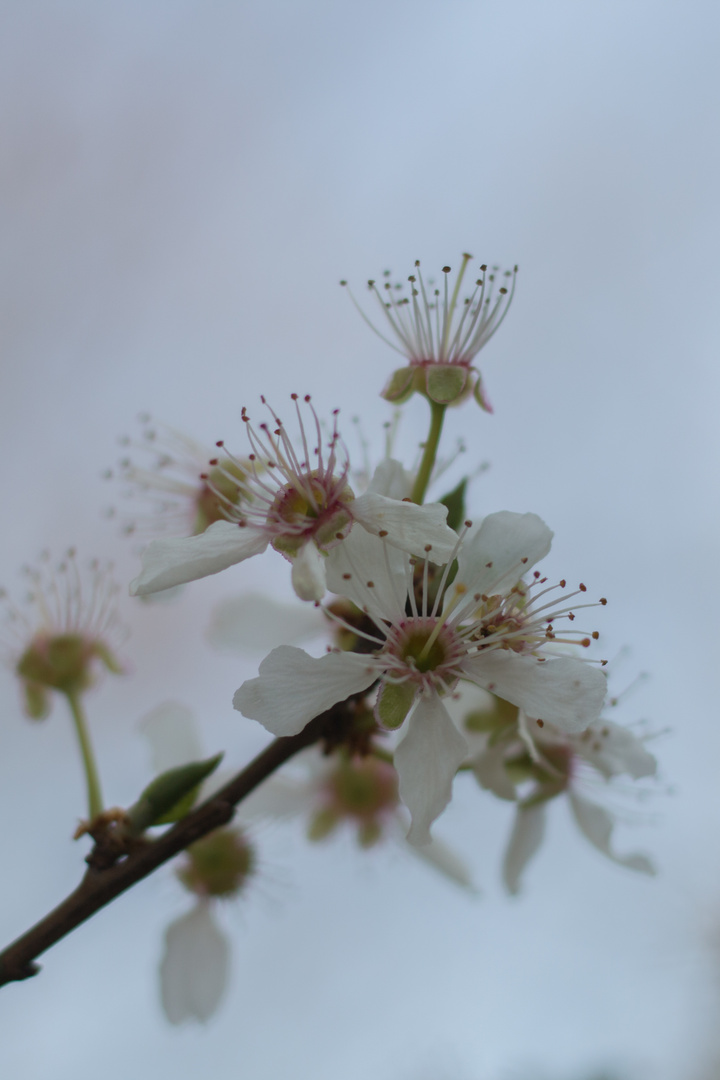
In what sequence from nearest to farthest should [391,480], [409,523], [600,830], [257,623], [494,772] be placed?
[409,523] → [391,480] → [494,772] → [600,830] → [257,623]

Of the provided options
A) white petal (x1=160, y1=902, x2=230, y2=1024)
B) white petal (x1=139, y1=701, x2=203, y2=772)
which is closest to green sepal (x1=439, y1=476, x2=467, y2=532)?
white petal (x1=139, y1=701, x2=203, y2=772)

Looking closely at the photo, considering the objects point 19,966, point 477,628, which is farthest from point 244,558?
point 19,966

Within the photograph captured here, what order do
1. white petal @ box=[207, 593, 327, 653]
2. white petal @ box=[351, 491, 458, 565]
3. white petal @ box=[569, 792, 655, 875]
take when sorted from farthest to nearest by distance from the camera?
white petal @ box=[207, 593, 327, 653]
white petal @ box=[569, 792, 655, 875]
white petal @ box=[351, 491, 458, 565]

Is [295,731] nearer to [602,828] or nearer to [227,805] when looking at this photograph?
[227,805]

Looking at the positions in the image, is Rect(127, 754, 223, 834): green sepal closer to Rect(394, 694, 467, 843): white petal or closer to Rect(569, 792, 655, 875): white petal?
Rect(394, 694, 467, 843): white petal

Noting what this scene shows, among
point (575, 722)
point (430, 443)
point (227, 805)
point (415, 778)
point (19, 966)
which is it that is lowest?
point (19, 966)

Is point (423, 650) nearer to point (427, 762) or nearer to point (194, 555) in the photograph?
point (427, 762)

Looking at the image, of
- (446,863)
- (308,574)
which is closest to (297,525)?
(308,574)
